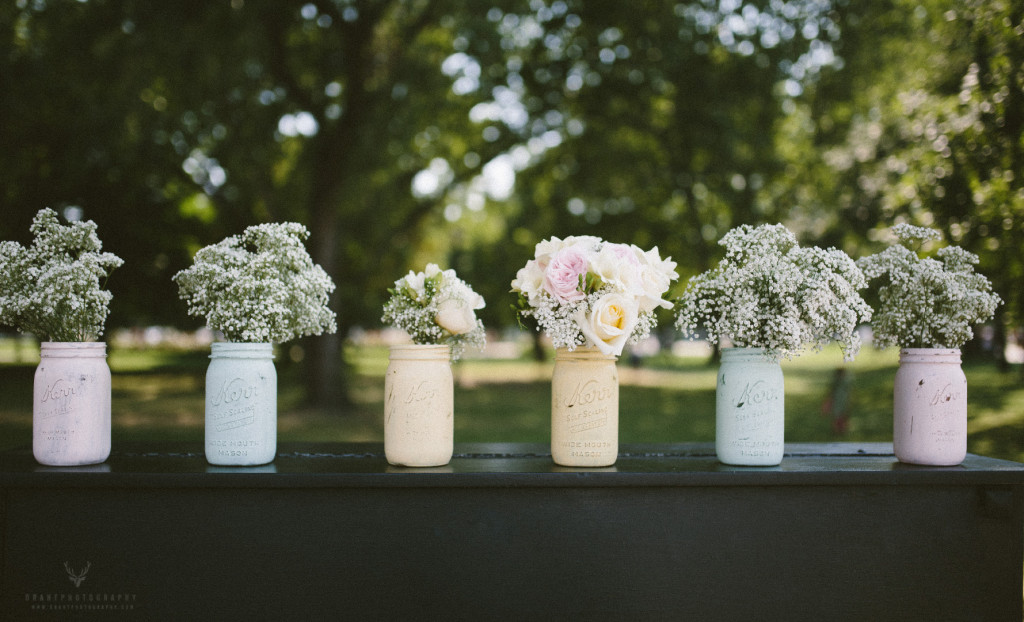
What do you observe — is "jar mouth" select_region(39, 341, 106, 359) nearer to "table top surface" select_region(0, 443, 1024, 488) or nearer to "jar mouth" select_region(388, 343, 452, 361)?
"table top surface" select_region(0, 443, 1024, 488)

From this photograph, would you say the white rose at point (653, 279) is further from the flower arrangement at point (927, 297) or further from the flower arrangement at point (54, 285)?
the flower arrangement at point (54, 285)

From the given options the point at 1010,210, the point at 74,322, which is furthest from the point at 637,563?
the point at 1010,210

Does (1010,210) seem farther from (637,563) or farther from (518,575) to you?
(518,575)

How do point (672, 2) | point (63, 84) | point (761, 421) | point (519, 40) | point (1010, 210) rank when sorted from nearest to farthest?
point (761, 421)
point (1010, 210)
point (672, 2)
point (63, 84)
point (519, 40)

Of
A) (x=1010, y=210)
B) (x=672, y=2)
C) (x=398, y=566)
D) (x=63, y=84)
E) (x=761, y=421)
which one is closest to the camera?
(x=398, y=566)

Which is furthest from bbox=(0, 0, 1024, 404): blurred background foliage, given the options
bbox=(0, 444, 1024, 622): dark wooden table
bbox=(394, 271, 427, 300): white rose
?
bbox=(394, 271, 427, 300): white rose

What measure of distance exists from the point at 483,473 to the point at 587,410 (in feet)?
1.41

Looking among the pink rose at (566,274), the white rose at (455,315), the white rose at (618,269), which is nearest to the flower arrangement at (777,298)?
the white rose at (618,269)

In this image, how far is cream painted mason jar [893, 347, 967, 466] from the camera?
2.51m

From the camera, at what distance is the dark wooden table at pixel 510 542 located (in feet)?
7.25

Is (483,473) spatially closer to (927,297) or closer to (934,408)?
(934,408)

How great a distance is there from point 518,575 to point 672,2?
9.19 meters

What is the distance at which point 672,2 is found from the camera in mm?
9578

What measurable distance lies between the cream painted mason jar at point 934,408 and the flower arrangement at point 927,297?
0.09 metres
